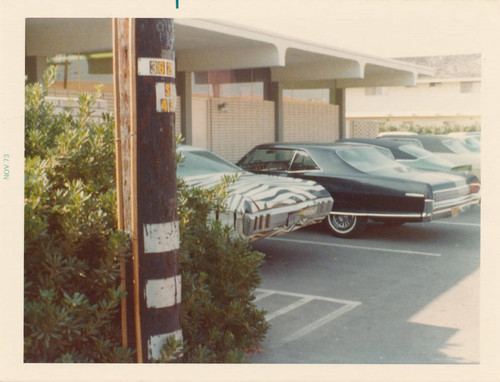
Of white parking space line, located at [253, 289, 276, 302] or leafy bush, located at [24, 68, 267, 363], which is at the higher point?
leafy bush, located at [24, 68, 267, 363]

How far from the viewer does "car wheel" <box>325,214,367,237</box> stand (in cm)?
1029

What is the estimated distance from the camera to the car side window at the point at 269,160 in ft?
35.6

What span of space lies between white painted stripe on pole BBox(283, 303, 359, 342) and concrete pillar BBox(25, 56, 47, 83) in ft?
28.0

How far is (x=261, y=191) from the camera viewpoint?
7750mm

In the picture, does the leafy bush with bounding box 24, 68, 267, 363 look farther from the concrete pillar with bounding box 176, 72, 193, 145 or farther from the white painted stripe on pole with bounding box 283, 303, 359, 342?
the concrete pillar with bounding box 176, 72, 193, 145

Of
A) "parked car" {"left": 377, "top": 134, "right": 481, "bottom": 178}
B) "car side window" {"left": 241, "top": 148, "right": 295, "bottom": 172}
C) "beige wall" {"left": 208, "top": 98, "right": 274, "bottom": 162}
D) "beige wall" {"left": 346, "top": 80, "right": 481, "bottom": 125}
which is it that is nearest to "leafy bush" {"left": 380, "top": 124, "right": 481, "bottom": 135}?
"beige wall" {"left": 346, "top": 80, "right": 481, "bottom": 125}

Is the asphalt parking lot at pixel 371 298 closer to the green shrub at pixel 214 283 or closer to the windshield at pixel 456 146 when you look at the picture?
the green shrub at pixel 214 283

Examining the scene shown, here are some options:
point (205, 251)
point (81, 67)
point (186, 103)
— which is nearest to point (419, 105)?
point (186, 103)

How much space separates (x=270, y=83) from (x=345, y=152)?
9.34 m

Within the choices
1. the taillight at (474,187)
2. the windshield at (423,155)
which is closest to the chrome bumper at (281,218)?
the taillight at (474,187)

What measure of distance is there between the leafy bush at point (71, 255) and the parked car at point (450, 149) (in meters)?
11.8

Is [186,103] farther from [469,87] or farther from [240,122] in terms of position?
[469,87]

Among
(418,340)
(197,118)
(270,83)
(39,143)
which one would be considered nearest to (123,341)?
(39,143)

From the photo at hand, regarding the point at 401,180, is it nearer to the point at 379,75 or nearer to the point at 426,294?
the point at 426,294
